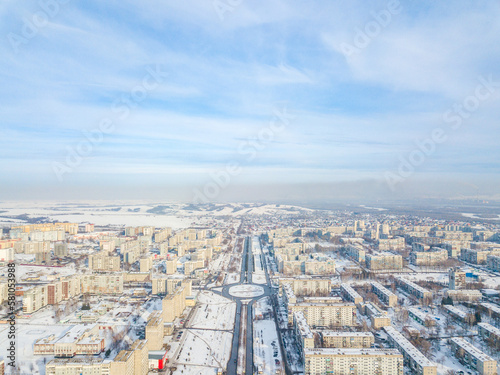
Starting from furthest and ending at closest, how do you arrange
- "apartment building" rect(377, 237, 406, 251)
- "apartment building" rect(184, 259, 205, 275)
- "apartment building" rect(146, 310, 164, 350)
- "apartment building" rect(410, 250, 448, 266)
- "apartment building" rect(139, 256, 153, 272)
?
"apartment building" rect(377, 237, 406, 251)
"apartment building" rect(410, 250, 448, 266)
"apartment building" rect(139, 256, 153, 272)
"apartment building" rect(184, 259, 205, 275)
"apartment building" rect(146, 310, 164, 350)

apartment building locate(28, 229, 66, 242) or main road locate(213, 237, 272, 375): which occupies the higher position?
apartment building locate(28, 229, 66, 242)

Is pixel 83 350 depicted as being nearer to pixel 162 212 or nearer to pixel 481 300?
pixel 481 300

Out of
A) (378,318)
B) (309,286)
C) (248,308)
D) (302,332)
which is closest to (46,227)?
(248,308)

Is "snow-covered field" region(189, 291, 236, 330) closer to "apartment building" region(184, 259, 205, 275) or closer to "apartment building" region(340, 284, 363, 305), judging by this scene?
→ "apartment building" region(184, 259, 205, 275)

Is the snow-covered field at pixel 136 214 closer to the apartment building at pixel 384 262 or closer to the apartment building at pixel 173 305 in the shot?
the apartment building at pixel 384 262

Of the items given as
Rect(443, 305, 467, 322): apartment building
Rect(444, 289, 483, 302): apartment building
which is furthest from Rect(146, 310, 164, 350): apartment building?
Rect(444, 289, 483, 302): apartment building

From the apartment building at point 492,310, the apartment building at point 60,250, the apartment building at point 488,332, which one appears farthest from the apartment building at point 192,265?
the apartment building at point 492,310
